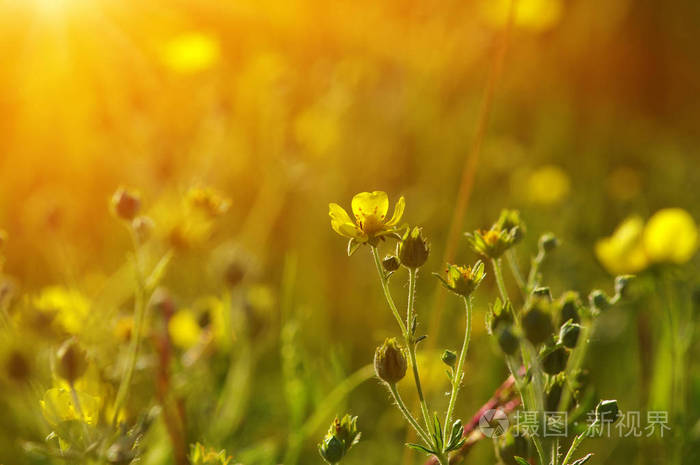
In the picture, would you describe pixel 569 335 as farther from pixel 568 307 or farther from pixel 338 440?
pixel 338 440

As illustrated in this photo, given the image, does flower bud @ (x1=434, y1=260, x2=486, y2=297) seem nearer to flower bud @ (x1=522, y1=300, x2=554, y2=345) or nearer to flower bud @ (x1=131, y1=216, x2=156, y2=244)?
flower bud @ (x1=522, y1=300, x2=554, y2=345)

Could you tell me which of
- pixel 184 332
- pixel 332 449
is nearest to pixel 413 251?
pixel 332 449

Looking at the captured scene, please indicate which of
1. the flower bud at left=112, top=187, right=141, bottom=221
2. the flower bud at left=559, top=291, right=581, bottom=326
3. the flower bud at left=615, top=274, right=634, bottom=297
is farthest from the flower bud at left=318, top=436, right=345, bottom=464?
the flower bud at left=112, top=187, right=141, bottom=221

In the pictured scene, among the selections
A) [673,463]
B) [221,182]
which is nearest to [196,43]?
[221,182]

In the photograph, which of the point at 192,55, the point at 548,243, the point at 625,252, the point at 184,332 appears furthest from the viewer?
the point at 192,55

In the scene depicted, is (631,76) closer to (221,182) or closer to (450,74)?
(450,74)
